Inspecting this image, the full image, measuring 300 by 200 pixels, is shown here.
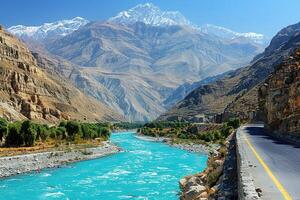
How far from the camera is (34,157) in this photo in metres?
76.6

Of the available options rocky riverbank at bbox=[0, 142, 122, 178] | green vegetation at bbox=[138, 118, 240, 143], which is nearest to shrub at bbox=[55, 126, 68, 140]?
rocky riverbank at bbox=[0, 142, 122, 178]

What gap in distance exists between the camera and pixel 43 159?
78625mm

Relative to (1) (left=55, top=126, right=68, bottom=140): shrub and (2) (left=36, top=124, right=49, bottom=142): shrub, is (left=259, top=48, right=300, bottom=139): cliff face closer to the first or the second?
(2) (left=36, top=124, right=49, bottom=142): shrub

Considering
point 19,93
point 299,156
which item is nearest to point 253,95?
point 19,93

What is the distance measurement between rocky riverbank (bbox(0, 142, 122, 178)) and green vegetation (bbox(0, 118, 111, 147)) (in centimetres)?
878

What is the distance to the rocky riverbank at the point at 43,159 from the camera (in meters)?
67.4

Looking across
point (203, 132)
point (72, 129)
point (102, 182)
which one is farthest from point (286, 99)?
point (203, 132)

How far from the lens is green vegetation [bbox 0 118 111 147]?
8806 cm

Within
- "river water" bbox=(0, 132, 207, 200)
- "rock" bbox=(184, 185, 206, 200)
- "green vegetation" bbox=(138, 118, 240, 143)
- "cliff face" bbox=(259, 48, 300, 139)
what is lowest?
"river water" bbox=(0, 132, 207, 200)

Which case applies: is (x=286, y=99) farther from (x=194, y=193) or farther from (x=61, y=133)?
(x=61, y=133)

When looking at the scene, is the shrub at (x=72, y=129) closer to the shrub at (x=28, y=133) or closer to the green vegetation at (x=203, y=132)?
the shrub at (x=28, y=133)

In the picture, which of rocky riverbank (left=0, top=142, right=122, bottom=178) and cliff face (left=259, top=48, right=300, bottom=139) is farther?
rocky riverbank (left=0, top=142, right=122, bottom=178)

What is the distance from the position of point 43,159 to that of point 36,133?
58.1 feet

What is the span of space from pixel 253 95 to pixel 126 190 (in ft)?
412
